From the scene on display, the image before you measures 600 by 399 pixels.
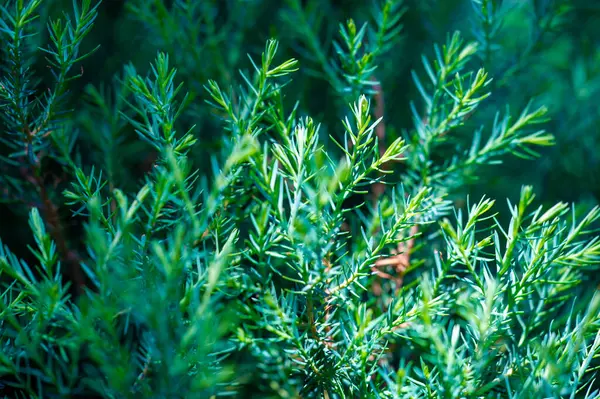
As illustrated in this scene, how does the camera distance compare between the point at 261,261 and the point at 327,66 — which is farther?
the point at 327,66

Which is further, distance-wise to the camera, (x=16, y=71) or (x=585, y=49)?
(x=585, y=49)

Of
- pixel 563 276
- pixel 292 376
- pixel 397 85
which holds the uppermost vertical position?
pixel 397 85

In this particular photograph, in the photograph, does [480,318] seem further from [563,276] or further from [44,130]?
[44,130]

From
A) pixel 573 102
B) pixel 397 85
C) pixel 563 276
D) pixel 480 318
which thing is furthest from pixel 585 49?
pixel 480 318

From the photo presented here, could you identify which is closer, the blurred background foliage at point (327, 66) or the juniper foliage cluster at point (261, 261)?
the juniper foliage cluster at point (261, 261)

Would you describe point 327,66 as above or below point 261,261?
above

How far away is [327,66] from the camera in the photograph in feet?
1.50

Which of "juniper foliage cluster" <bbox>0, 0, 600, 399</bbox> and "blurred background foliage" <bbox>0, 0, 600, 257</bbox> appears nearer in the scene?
"juniper foliage cluster" <bbox>0, 0, 600, 399</bbox>

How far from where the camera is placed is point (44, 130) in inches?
13.8

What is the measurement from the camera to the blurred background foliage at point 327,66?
456 millimetres

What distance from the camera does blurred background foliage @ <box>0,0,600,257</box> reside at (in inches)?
18.0

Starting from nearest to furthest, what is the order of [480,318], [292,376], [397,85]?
1. [480,318]
2. [292,376]
3. [397,85]

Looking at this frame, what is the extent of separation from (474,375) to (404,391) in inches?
1.7

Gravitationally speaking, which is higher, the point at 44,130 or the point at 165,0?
the point at 165,0
